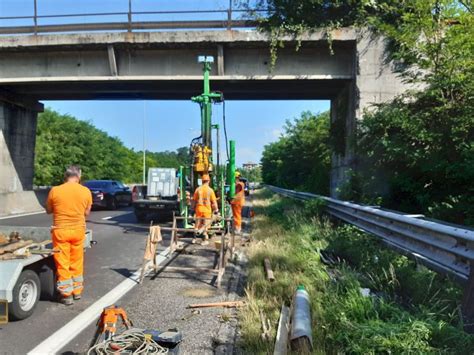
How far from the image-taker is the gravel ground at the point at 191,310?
453 centimetres

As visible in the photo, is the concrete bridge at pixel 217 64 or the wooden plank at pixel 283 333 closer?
the wooden plank at pixel 283 333

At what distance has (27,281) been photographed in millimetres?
5285

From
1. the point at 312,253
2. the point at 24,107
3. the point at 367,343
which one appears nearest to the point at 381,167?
the point at 312,253

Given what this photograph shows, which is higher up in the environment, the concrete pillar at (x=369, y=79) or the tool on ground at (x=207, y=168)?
the concrete pillar at (x=369, y=79)

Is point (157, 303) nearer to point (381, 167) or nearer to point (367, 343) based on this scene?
point (367, 343)

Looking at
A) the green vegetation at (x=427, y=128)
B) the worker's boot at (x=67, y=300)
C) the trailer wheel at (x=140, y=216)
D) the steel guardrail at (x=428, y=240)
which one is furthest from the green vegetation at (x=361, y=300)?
the trailer wheel at (x=140, y=216)

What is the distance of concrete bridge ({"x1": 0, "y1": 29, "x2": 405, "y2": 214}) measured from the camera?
553 inches

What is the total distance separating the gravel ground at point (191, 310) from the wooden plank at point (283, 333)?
493mm

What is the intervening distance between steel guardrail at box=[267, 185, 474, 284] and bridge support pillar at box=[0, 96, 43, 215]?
614 inches

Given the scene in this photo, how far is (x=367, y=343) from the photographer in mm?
3529

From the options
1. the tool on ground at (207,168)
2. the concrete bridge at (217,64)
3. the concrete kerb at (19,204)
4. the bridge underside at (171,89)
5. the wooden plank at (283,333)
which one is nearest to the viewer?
the wooden plank at (283,333)

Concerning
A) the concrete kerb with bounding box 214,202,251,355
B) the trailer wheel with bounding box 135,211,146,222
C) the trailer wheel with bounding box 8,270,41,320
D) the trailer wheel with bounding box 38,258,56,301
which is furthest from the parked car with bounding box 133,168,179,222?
the trailer wheel with bounding box 8,270,41,320

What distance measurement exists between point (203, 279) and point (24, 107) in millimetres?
15628

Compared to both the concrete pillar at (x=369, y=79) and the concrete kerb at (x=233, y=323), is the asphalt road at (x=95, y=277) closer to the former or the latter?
the concrete kerb at (x=233, y=323)
